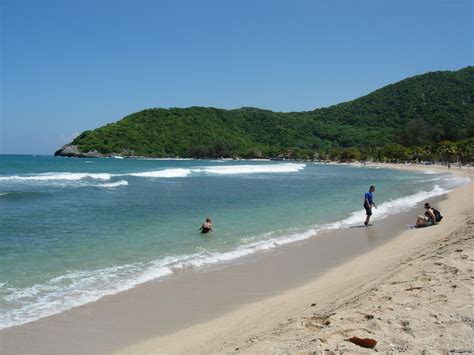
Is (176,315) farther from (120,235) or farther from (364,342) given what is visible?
(120,235)

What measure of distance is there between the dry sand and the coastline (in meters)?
0.04

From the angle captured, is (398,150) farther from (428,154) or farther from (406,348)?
(406,348)

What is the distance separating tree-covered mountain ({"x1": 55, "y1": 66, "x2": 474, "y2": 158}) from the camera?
148 meters

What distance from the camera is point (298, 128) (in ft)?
645

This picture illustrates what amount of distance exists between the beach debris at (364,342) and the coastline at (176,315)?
2.60 feet

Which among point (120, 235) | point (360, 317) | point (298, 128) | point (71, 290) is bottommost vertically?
point (71, 290)

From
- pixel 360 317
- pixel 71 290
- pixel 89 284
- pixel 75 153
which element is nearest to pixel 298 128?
pixel 75 153

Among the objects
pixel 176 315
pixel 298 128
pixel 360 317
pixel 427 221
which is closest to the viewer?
pixel 360 317

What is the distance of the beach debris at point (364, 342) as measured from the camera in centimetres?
428

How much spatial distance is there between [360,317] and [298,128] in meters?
195

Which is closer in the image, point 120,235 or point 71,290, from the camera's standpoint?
point 71,290

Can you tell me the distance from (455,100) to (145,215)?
157353mm

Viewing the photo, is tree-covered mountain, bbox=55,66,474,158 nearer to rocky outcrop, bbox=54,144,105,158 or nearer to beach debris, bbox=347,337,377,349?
rocky outcrop, bbox=54,144,105,158

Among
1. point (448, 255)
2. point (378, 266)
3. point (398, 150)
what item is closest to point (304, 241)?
point (378, 266)
